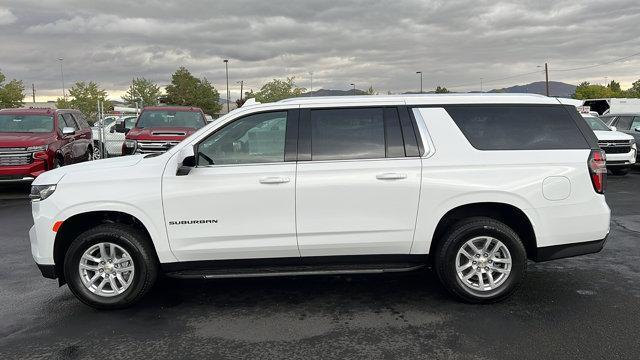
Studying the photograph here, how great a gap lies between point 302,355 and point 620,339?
7.59 ft

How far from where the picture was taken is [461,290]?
15.3 ft

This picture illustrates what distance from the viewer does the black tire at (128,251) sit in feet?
15.0

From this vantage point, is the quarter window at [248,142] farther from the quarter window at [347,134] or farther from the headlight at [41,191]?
the headlight at [41,191]

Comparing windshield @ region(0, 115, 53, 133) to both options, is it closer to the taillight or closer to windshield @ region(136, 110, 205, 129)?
windshield @ region(136, 110, 205, 129)

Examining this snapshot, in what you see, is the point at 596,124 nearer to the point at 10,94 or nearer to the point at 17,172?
the point at 17,172

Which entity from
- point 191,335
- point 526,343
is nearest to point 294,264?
point 191,335

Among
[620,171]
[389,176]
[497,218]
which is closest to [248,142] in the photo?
[389,176]

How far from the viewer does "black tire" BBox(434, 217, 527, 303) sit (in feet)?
15.2

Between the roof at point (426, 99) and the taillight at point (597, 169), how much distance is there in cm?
59

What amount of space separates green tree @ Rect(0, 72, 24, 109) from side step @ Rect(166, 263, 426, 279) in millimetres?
63584

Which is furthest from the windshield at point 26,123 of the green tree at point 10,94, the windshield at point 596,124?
the green tree at point 10,94

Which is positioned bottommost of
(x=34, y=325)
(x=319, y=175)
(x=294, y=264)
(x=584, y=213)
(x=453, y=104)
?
(x=34, y=325)

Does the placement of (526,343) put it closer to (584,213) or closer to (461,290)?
(461,290)

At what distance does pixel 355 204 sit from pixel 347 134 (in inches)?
24.7
